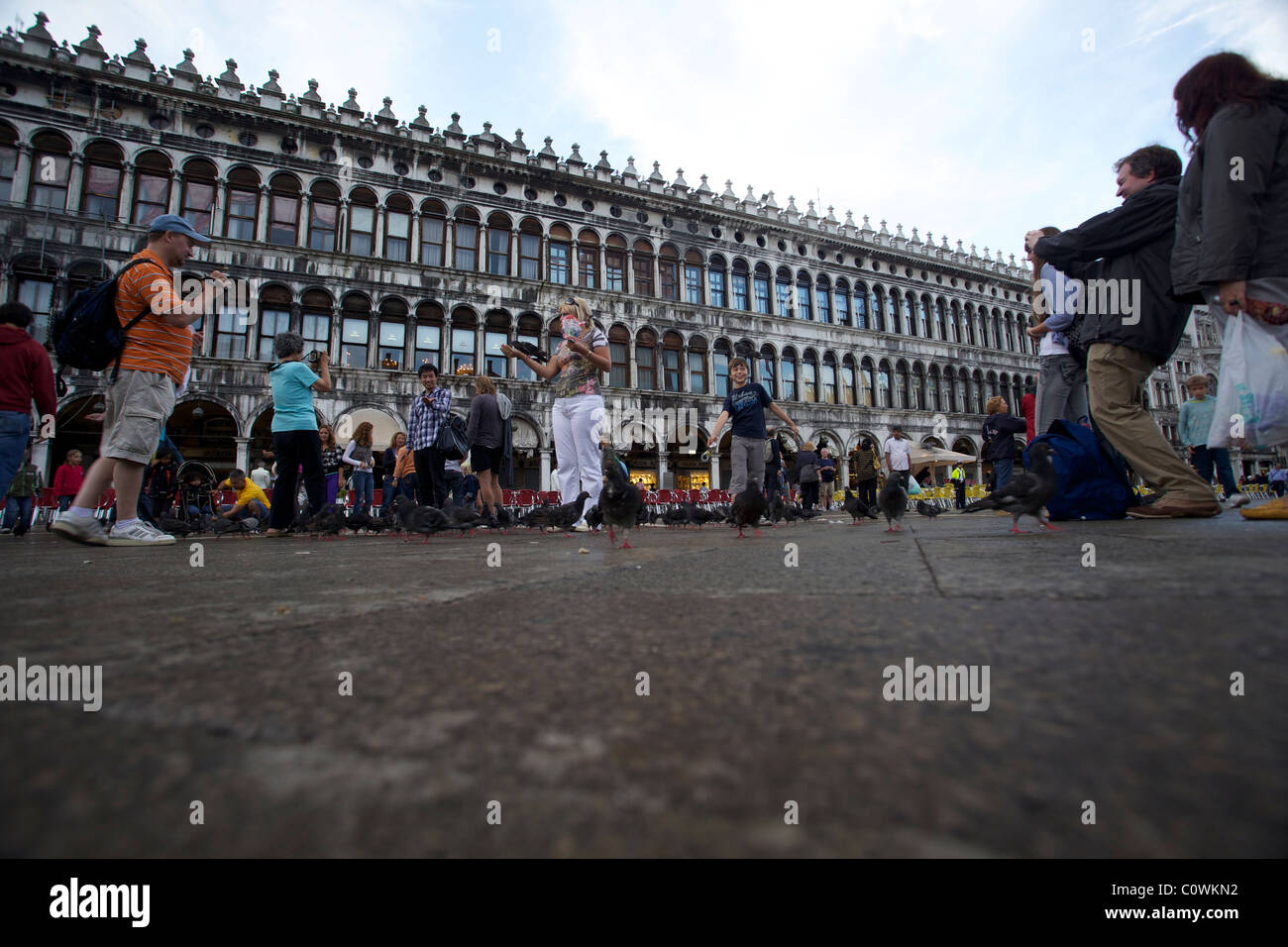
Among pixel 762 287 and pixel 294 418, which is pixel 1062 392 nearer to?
pixel 294 418

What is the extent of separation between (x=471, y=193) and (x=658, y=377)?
9.44 meters

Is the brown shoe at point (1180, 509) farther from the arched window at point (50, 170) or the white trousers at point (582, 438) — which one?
the arched window at point (50, 170)

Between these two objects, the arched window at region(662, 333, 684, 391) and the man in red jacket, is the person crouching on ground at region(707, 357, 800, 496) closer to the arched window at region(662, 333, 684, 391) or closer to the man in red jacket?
the man in red jacket

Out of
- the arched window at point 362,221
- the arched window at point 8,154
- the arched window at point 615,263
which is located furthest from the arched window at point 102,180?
the arched window at point 615,263

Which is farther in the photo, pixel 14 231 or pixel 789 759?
pixel 14 231

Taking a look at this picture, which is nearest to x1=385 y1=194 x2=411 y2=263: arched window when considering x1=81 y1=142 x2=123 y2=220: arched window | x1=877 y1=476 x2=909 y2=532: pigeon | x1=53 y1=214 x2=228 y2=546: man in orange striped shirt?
A: x1=81 y1=142 x2=123 y2=220: arched window

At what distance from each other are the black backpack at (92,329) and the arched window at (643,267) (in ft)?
68.9

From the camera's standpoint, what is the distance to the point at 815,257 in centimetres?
2689

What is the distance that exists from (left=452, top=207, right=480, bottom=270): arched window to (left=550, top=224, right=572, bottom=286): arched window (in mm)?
2766

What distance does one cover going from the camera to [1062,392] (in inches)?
183

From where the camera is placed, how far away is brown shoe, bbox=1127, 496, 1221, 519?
330 centimetres

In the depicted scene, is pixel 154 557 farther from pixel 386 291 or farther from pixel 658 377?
pixel 658 377

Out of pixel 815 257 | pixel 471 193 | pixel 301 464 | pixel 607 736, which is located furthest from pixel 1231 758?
pixel 815 257

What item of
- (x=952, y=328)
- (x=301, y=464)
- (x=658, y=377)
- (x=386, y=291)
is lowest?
(x=301, y=464)
